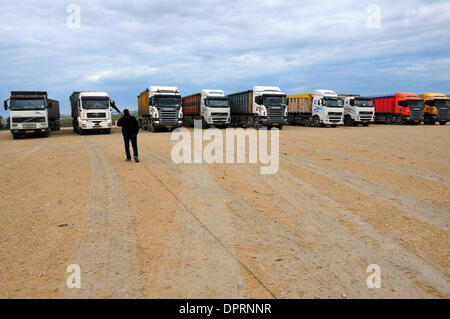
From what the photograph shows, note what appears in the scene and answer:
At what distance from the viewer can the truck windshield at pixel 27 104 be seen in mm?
22031

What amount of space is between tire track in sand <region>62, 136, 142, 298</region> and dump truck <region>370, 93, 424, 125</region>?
1339 inches

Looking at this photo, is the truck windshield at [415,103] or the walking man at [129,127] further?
the truck windshield at [415,103]

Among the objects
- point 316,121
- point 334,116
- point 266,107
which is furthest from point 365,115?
point 266,107

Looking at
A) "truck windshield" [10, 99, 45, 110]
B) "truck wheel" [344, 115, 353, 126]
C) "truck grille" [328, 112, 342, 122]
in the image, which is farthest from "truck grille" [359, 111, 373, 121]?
"truck windshield" [10, 99, 45, 110]

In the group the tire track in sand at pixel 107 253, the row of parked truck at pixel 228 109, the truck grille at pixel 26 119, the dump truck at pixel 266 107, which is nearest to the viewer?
the tire track in sand at pixel 107 253

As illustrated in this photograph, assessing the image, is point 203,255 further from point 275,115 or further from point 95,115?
point 275,115

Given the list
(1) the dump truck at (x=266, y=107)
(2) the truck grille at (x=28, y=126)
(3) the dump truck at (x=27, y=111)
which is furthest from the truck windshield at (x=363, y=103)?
(2) the truck grille at (x=28, y=126)

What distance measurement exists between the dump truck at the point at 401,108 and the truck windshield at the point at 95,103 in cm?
2861

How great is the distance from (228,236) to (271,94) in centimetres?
2256

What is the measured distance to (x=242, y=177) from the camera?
888 centimetres

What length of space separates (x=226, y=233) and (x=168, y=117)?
69.9 feet

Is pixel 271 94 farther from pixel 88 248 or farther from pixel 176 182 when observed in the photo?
pixel 88 248

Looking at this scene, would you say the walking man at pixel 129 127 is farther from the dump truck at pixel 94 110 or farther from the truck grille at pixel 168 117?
the truck grille at pixel 168 117

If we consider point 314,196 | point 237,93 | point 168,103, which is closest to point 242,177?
point 314,196
